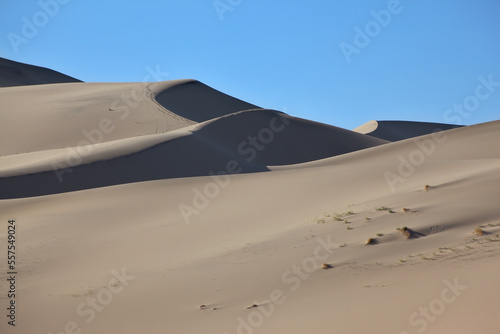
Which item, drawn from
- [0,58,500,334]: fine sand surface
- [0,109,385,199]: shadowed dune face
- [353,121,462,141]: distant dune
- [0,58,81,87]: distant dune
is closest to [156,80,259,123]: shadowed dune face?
[0,109,385,199]: shadowed dune face

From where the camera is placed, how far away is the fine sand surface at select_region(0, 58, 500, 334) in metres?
6.19

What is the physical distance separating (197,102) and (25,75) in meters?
31.3

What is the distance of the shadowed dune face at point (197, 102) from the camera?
33719mm

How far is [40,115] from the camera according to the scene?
1196 inches

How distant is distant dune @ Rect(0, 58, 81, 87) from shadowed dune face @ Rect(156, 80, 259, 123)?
83.6 feet

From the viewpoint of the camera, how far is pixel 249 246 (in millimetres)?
9242

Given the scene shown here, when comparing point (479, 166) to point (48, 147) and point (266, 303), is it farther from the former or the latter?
point (48, 147)

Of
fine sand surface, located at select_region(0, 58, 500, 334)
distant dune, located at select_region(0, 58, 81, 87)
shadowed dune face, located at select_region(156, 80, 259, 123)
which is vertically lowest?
fine sand surface, located at select_region(0, 58, 500, 334)

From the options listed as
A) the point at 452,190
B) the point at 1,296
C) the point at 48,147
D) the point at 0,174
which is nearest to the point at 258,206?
the point at 452,190

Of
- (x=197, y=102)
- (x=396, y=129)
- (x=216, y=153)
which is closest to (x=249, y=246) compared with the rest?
(x=216, y=153)

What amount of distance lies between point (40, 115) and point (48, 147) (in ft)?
18.4

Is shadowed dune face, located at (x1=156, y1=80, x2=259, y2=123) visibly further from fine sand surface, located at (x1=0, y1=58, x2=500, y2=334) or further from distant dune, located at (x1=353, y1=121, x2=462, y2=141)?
distant dune, located at (x1=353, y1=121, x2=462, y2=141)

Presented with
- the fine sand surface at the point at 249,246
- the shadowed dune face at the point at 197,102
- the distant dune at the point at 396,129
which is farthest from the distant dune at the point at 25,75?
the fine sand surface at the point at 249,246

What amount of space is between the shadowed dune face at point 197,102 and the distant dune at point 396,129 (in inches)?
925
